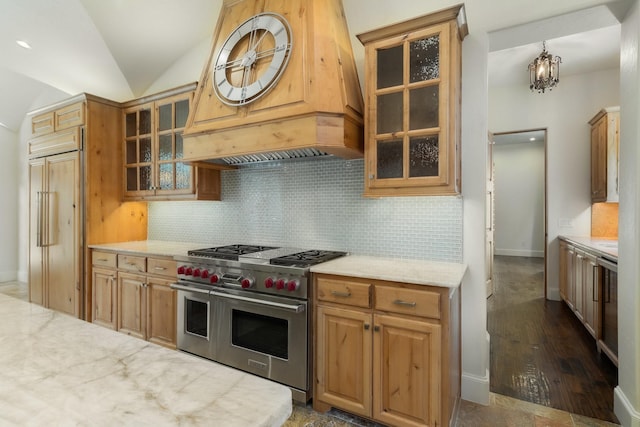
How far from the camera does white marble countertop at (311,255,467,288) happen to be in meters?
1.79

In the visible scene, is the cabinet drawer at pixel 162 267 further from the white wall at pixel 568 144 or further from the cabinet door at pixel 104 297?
the white wall at pixel 568 144

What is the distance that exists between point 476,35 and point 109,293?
3871mm

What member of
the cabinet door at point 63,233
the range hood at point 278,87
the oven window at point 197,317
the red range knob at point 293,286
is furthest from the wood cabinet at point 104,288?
the red range knob at point 293,286

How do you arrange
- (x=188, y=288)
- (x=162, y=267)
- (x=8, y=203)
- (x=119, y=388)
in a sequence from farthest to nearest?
(x=8, y=203) < (x=162, y=267) < (x=188, y=288) < (x=119, y=388)

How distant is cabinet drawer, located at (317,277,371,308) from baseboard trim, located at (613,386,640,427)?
1603mm

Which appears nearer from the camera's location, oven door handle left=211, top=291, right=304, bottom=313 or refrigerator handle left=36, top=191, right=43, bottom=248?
oven door handle left=211, top=291, right=304, bottom=313

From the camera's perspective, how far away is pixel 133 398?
627 millimetres

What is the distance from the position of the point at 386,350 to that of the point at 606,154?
376cm

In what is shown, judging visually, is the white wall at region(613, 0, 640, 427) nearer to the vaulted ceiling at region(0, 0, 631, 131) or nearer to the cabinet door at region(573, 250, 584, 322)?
the vaulted ceiling at region(0, 0, 631, 131)

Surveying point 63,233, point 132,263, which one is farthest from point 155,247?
point 63,233

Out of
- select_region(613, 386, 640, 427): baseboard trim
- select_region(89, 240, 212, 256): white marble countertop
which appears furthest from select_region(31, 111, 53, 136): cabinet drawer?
select_region(613, 386, 640, 427): baseboard trim

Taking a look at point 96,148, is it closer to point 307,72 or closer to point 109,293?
point 109,293

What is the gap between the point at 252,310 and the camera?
225cm

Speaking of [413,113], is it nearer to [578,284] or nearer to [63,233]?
[578,284]
